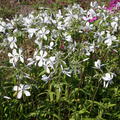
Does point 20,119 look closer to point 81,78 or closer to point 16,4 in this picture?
point 81,78

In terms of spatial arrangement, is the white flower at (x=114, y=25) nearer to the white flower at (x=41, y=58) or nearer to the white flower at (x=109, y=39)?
the white flower at (x=109, y=39)

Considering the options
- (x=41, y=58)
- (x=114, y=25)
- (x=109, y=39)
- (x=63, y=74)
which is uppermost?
(x=114, y=25)

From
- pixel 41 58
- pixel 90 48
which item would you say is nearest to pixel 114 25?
pixel 90 48

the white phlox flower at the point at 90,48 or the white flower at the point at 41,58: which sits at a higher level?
the white phlox flower at the point at 90,48

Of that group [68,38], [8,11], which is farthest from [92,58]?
[8,11]

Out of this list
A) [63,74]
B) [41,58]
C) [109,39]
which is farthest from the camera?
[109,39]

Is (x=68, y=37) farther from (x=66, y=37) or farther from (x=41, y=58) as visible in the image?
(x=41, y=58)

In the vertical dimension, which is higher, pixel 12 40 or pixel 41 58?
pixel 12 40

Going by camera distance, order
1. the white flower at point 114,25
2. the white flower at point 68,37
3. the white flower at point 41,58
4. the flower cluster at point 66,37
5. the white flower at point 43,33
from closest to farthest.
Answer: the white flower at point 41,58 < the flower cluster at point 66,37 < the white flower at point 43,33 < the white flower at point 68,37 < the white flower at point 114,25

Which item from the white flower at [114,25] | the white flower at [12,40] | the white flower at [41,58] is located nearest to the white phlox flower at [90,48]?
the white flower at [114,25]

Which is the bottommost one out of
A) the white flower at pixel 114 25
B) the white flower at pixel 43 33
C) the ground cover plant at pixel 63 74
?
the ground cover plant at pixel 63 74

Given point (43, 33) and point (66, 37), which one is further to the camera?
point (66, 37)

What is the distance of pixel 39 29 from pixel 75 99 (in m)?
0.94

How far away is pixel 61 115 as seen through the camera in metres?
3.62
